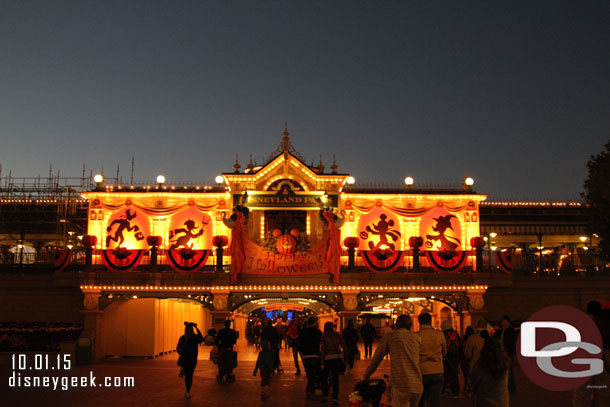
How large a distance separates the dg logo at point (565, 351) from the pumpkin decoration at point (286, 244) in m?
13.5

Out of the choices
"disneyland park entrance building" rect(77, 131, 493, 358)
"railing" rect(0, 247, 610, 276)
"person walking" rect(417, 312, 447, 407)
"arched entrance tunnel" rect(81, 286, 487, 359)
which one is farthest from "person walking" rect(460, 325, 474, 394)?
"railing" rect(0, 247, 610, 276)

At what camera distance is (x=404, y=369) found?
10.1 metres

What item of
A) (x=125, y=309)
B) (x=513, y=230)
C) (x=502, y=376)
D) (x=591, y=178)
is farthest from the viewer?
(x=513, y=230)

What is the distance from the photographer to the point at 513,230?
40312mm

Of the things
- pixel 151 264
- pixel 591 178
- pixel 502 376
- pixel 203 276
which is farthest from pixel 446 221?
pixel 502 376

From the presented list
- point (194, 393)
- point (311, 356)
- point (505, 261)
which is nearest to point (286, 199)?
point (505, 261)

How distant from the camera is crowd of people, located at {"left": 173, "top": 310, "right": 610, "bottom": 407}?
954 centimetres

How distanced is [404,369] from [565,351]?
2.94 meters

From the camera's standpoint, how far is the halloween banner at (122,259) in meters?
28.1

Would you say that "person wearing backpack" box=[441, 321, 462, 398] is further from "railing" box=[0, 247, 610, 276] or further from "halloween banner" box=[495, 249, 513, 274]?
"halloween banner" box=[495, 249, 513, 274]

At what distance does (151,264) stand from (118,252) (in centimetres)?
153

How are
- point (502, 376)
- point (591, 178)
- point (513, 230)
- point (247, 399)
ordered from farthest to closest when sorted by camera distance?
1. point (513, 230)
2. point (591, 178)
3. point (247, 399)
4. point (502, 376)

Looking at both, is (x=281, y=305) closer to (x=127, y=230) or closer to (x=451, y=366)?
(x=127, y=230)

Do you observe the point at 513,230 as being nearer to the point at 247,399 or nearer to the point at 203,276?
the point at 203,276
